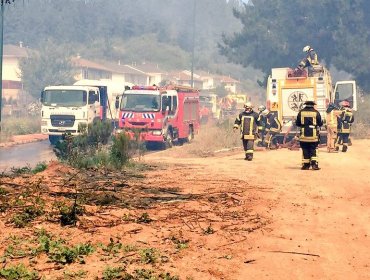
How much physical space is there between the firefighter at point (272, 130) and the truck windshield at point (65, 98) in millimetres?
8384

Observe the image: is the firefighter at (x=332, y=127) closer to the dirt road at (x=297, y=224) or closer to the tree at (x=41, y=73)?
the dirt road at (x=297, y=224)

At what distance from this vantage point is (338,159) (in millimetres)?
17188

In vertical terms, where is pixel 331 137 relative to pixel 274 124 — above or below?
below

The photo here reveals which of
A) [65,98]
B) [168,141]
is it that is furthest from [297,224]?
[65,98]

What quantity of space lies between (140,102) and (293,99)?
625 centimetres

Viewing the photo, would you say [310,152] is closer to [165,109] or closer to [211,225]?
[211,225]

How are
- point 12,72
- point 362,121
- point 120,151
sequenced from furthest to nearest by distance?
point 12,72 < point 362,121 < point 120,151

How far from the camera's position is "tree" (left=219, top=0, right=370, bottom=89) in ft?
125

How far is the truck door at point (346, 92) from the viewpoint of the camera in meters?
23.9

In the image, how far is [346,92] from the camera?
83.4ft

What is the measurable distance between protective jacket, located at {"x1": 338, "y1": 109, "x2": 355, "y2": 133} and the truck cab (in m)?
11.0

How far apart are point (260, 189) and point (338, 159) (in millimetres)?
7087

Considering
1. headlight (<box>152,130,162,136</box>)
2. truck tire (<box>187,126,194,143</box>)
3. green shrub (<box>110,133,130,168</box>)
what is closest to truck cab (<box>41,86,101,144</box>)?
headlight (<box>152,130,162,136</box>)

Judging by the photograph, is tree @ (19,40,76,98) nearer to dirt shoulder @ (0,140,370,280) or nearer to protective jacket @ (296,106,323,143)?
protective jacket @ (296,106,323,143)
